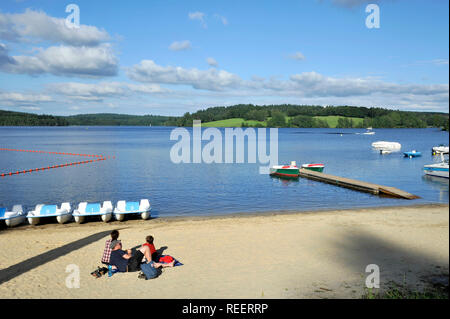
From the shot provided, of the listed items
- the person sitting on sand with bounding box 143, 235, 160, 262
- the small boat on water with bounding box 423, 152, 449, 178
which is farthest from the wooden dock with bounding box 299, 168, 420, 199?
the person sitting on sand with bounding box 143, 235, 160, 262

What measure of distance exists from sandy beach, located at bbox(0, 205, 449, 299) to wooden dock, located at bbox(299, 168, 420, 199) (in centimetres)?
685

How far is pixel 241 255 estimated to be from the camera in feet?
44.8

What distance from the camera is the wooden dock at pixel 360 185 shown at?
27.7 m

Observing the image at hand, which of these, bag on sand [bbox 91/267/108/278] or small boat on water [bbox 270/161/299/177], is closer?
bag on sand [bbox 91/267/108/278]

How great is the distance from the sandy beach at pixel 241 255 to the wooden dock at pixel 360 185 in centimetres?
685

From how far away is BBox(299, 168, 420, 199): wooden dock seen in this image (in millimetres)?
27736

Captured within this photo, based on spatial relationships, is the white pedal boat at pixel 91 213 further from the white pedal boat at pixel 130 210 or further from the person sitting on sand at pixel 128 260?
the person sitting on sand at pixel 128 260

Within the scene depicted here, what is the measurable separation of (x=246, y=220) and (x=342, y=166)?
34415mm

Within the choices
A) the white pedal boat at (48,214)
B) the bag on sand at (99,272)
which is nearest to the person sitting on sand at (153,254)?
the bag on sand at (99,272)

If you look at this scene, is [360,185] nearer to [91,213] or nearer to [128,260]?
[91,213]

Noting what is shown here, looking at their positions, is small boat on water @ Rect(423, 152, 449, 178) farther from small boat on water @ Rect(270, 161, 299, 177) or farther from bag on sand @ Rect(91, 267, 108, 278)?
bag on sand @ Rect(91, 267, 108, 278)

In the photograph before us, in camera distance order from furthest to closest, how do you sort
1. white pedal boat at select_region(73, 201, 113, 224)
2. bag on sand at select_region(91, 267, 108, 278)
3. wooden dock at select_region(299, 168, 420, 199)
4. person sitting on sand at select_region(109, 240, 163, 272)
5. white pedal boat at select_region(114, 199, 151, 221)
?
1. wooden dock at select_region(299, 168, 420, 199)
2. white pedal boat at select_region(114, 199, 151, 221)
3. white pedal boat at select_region(73, 201, 113, 224)
4. person sitting on sand at select_region(109, 240, 163, 272)
5. bag on sand at select_region(91, 267, 108, 278)
